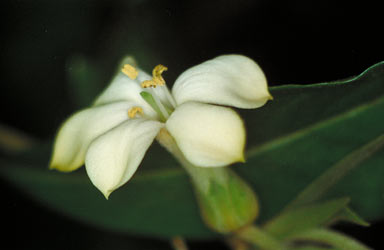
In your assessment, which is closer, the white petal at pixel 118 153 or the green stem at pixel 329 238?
the white petal at pixel 118 153

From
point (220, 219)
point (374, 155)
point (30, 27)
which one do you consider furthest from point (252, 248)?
point (30, 27)

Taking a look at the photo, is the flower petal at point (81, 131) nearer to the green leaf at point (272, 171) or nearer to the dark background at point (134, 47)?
the green leaf at point (272, 171)

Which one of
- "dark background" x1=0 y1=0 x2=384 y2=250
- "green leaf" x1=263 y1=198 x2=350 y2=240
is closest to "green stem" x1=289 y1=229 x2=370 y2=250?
"green leaf" x1=263 y1=198 x2=350 y2=240

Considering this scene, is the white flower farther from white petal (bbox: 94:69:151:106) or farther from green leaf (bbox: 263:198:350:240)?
green leaf (bbox: 263:198:350:240)

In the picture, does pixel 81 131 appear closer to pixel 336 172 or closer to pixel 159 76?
pixel 159 76

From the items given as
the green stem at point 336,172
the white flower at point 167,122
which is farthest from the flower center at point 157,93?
the green stem at point 336,172

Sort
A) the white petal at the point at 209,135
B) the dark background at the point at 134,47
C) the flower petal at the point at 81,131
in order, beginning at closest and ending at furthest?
1. the white petal at the point at 209,135
2. the flower petal at the point at 81,131
3. the dark background at the point at 134,47
